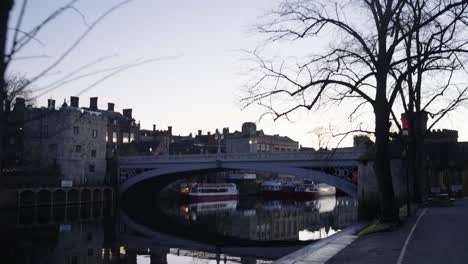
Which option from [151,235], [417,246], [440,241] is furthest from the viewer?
[151,235]

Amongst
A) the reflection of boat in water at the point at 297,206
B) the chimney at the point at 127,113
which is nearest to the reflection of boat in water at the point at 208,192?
the reflection of boat in water at the point at 297,206

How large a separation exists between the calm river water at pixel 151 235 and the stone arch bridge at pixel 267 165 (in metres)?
4.79

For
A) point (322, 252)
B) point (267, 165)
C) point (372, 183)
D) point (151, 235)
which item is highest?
point (267, 165)

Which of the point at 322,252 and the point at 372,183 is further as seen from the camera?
the point at 372,183

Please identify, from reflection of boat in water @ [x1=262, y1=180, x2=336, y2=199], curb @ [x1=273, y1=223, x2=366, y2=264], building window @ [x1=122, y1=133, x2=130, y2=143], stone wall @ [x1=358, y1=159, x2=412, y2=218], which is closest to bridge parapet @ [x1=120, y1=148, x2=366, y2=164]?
stone wall @ [x1=358, y1=159, x2=412, y2=218]

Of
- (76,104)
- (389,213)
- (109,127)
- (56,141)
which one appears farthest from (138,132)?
(389,213)

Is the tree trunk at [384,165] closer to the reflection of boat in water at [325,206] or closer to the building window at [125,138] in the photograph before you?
the reflection of boat in water at [325,206]

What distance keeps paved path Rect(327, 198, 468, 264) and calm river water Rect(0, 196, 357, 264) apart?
1007 centimetres

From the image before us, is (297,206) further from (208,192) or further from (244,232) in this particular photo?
(244,232)

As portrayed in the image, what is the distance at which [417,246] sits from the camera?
639 inches

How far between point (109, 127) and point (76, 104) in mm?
16375

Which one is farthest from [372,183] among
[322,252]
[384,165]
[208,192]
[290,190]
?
[290,190]

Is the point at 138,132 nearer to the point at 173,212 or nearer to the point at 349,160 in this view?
the point at 173,212

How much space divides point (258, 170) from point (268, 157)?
297 cm
